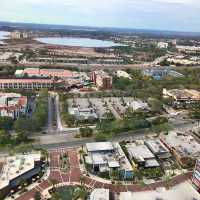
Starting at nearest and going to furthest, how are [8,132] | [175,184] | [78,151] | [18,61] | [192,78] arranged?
[175,184] < [78,151] < [8,132] < [192,78] < [18,61]

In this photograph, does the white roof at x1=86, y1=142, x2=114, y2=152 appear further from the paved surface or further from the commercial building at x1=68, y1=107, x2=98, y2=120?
the commercial building at x1=68, y1=107, x2=98, y2=120

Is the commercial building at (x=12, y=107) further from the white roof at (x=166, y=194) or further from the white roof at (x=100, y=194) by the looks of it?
the white roof at (x=166, y=194)

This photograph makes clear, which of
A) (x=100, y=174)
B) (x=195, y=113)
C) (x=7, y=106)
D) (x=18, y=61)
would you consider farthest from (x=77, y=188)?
(x=18, y=61)

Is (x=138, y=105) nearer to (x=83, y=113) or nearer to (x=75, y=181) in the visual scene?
(x=83, y=113)

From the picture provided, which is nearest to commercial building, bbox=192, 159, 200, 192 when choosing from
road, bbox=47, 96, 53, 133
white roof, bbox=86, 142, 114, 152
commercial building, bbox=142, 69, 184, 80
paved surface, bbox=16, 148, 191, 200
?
paved surface, bbox=16, 148, 191, 200

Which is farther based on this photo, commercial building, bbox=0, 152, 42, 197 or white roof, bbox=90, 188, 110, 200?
commercial building, bbox=0, 152, 42, 197

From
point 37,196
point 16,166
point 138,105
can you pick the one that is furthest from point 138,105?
point 37,196

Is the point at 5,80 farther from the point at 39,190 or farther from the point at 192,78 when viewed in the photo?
the point at 192,78
